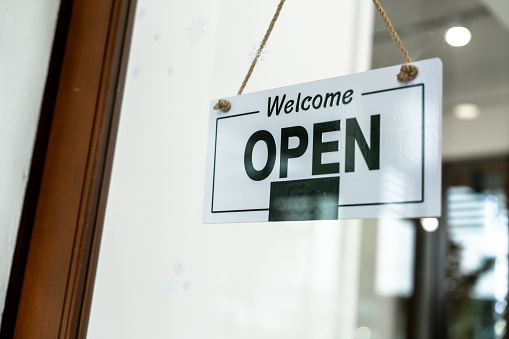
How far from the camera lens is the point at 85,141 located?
2.25 feet

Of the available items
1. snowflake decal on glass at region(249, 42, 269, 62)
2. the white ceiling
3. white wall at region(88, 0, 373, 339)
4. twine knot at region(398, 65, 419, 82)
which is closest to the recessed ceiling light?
the white ceiling

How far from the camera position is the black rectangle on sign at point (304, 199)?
1.33ft

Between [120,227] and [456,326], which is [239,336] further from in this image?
[456,326]

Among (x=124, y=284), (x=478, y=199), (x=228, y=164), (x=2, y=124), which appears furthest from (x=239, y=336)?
(x=478, y=199)

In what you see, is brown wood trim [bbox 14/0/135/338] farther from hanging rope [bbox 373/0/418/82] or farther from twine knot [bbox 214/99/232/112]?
hanging rope [bbox 373/0/418/82]

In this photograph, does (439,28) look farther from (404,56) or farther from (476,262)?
(476,262)

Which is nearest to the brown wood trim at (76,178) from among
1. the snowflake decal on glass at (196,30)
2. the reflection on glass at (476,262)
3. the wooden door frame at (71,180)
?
the wooden door frame at (71,180)

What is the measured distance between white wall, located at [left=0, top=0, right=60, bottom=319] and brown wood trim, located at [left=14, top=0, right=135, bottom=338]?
0.09 feet

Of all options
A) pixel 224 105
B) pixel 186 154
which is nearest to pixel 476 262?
pixel 186 154

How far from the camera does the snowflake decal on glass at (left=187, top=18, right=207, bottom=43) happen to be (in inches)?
25.7

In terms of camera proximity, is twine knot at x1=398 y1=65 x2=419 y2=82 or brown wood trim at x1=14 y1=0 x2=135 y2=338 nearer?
twine knot at x1=398 y1=65 x2=419 y2=82

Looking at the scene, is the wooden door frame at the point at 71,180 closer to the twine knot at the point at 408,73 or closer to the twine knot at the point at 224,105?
the twine knot at the point at 224,105

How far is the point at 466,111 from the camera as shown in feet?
8.61

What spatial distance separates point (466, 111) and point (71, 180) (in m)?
2.31
